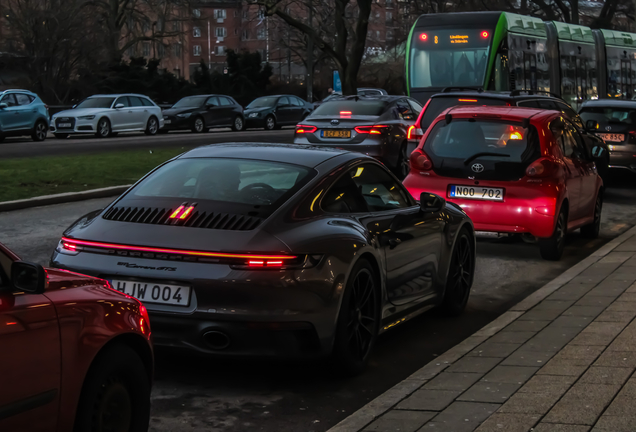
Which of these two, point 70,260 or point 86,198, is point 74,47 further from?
point 70,260

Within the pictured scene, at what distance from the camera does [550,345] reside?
6.48m

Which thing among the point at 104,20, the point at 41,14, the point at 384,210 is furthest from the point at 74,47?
the point at 384,210

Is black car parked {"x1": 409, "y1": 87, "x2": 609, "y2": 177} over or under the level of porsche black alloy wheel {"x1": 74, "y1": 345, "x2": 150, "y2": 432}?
over

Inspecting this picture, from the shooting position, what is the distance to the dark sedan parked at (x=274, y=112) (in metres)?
42.9

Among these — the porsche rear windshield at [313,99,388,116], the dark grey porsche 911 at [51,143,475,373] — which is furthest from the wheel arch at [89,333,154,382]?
the porsche rear windshield at [313,99,388,116]

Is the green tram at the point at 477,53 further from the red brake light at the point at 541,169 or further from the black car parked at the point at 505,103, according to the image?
the red brake light at the point at 541,169

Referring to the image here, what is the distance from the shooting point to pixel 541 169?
10.7m

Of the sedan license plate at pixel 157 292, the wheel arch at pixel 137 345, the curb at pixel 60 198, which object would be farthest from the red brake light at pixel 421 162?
the wheel arch at pixel 137 345

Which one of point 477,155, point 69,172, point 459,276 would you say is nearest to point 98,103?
point 69,172

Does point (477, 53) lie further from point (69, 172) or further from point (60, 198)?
point (60, 198)

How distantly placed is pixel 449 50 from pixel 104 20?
130 ft

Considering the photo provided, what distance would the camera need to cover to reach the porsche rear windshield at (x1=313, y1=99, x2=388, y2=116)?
770 inches

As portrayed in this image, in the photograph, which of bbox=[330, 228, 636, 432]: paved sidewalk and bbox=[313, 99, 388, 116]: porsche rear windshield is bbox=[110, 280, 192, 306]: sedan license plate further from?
bbox=[313, 99, 388, 116]: porsche rear windshield

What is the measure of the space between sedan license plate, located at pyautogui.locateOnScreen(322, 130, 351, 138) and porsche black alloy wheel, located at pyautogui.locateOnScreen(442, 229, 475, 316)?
Result: 11.1 meters
